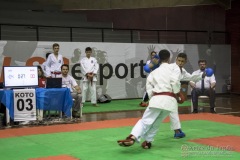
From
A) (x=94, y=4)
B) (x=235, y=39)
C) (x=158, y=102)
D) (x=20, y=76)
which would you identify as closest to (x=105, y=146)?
(x=158, y=102)

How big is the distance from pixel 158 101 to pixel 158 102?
0.02 m

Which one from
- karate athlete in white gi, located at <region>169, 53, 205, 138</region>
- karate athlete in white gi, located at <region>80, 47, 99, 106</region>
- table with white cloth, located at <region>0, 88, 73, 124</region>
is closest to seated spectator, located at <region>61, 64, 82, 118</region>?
table with white cloth, located at <region>0, 88, 73, 124</region>

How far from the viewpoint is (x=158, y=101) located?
17.5ft

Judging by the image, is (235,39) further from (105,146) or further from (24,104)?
(105,146)

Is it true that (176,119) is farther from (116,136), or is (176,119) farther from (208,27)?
(208,27)

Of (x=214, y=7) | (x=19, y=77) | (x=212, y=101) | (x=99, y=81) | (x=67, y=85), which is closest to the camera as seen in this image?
(x=19, y=77)

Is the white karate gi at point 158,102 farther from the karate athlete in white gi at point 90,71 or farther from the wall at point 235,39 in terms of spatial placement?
the wall at point 235,39

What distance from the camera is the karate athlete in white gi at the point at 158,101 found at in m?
5.33

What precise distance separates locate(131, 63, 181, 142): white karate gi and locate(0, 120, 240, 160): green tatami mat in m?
0.31

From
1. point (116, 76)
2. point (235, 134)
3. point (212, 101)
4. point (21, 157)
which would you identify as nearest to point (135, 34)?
point (116, 76)

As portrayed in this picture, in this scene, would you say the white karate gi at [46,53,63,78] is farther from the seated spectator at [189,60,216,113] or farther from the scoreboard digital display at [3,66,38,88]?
the seated spectator at [189,60,216,113]

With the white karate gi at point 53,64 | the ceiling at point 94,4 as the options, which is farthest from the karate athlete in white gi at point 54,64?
the ceiling at point 94,4

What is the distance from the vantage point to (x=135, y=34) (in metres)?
16.0

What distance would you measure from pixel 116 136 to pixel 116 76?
733 cm
